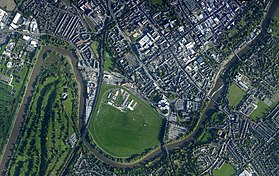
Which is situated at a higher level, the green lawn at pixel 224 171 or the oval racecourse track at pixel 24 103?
the oval racecourse track at pixel 24 103

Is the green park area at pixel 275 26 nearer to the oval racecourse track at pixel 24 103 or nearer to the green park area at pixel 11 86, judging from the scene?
the oval racecourse track at pixel 24 103

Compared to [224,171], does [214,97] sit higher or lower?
higher

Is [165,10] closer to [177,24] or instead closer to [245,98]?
[177,24]

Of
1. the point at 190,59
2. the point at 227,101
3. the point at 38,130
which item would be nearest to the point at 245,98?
the point at 227,101

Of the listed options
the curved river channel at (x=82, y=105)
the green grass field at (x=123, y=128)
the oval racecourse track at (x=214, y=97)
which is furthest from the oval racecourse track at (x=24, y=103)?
the oval racecourse track at (x=214, y=97)

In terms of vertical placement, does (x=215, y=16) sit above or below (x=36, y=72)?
above

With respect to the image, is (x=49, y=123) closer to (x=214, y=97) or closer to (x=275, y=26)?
(x=214, y=97)

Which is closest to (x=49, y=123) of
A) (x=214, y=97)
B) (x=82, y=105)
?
(x=82, y=105)
